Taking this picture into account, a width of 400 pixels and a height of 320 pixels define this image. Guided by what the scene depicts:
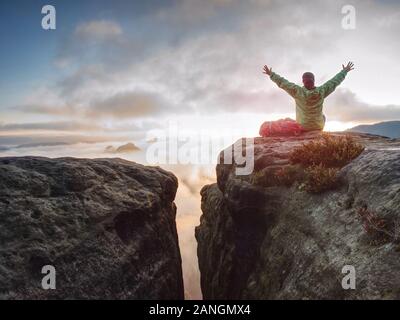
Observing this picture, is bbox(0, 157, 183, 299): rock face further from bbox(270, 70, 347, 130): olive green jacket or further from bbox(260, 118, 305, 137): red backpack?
bbox(270, 70, 347, 130): olive green jacket

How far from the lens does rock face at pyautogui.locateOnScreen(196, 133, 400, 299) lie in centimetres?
843

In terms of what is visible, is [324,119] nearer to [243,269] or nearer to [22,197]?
[243,269]

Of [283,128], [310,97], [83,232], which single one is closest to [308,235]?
[83,232]

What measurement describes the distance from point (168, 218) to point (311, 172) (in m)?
7.56

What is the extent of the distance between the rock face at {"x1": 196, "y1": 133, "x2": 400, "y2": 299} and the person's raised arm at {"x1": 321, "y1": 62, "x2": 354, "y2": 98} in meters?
2.59

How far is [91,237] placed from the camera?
1164 cm

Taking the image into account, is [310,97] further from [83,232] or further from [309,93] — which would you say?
[83,232]

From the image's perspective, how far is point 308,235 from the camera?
36.2 ft

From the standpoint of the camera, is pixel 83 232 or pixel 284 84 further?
pixel 284 84

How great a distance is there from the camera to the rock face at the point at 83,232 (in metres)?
10.0

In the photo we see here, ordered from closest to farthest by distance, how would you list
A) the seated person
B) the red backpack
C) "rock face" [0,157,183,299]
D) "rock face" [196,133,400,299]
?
"rock face" [196,133,400,299] → "rock face" [0,157,183,299] → the seated person → the red backpack

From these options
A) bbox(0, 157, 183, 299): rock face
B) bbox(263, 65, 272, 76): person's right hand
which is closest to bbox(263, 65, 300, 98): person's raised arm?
bbox(263, 65, 272, 76): person's right hand

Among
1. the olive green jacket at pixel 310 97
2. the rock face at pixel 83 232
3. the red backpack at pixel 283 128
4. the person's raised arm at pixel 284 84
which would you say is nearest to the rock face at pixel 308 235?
the red backpack at pixel 283 128

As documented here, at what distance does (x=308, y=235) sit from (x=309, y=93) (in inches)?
366
